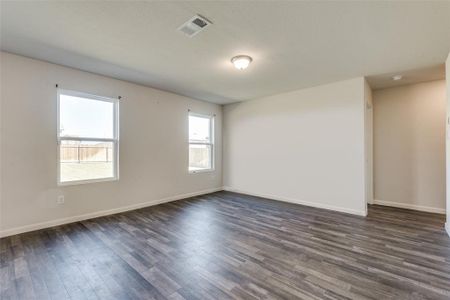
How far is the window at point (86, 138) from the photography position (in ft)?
11.3

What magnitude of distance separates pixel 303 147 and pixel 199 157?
2.66m

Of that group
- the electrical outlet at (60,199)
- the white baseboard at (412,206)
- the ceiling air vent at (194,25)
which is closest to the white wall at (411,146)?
the white baseboard at (412,206)

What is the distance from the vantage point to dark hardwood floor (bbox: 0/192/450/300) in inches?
71.8

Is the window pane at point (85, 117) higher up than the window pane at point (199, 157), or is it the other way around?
the window pane at point (85, 117)

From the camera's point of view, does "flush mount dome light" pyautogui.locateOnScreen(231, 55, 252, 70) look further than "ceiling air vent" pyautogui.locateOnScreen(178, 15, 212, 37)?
Yes

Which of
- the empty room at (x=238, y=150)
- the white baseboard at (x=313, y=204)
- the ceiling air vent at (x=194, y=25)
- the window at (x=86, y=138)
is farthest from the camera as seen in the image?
the white baseboard at (x=313, y=204)

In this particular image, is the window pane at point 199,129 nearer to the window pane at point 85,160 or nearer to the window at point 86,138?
the window at point 86,138

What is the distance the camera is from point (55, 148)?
11.0 feet

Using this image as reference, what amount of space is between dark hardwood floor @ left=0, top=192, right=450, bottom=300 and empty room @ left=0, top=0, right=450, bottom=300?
0.8 inches

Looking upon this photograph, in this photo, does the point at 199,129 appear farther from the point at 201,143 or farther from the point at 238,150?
the point at 238,150

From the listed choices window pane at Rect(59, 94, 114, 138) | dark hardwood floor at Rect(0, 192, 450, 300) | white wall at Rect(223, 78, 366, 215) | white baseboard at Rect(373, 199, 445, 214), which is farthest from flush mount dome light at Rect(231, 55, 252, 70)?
white baseboard at Rect(373, 199, 445, 214)

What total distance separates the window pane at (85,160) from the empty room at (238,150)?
0.02m

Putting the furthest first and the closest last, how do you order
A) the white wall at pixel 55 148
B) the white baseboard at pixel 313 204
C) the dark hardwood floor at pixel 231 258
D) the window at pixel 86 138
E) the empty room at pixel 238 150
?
the white baseboard at pixel 313 204
the window at pixel 86 138
the white wall at pixel 55 148
the empty room at pixel 238 150
the dark hardwood floor at pixel 231 258

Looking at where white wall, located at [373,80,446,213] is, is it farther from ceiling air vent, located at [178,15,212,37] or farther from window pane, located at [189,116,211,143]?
ceiling air vent, located at [178,15,212,37]
